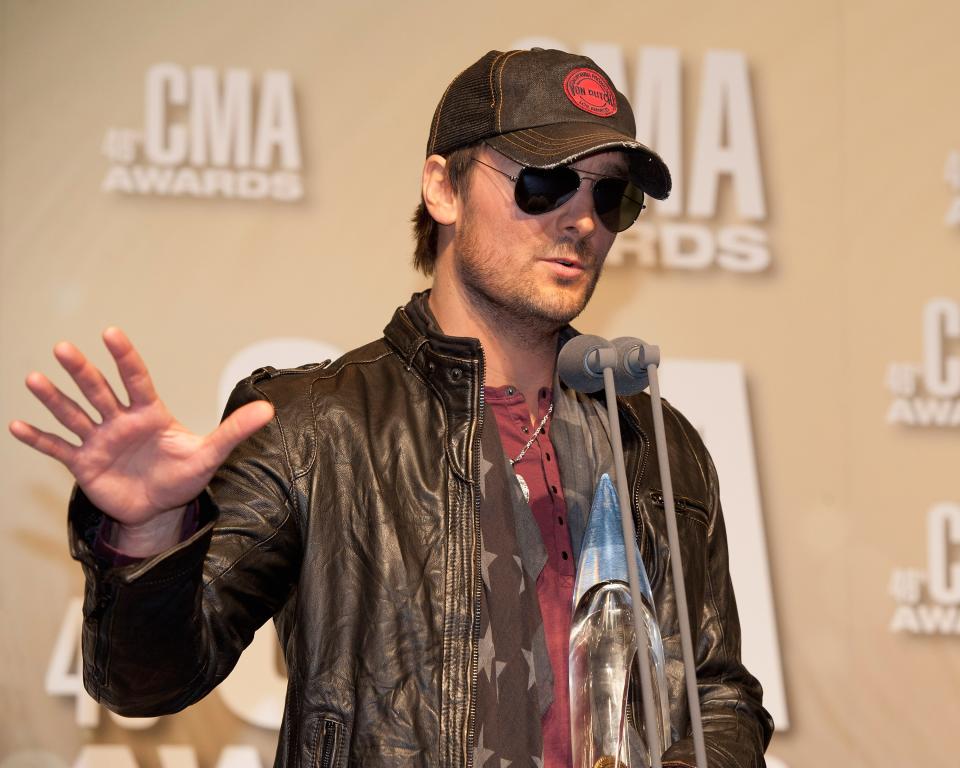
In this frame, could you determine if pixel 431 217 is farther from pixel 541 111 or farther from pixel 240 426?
pixel 240 426

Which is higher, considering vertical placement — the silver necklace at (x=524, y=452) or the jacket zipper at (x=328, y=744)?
the silver necklace at (x=524, y=452)

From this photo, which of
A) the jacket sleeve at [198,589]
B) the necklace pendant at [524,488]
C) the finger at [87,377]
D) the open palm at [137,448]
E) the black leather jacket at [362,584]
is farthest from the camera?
the necklace pendant at [524,488]

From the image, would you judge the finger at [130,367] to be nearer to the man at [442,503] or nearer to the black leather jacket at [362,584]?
the man at [442,503]

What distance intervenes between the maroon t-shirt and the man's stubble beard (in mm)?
128

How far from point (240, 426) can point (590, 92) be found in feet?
3.55

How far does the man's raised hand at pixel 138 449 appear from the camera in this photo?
1.45 meters

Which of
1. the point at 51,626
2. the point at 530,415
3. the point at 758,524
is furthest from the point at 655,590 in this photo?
the point at 51,626

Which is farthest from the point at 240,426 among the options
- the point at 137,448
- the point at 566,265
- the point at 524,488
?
the point at 566,265

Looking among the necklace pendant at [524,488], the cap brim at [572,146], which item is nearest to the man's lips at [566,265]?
the cap brim at [572,146]

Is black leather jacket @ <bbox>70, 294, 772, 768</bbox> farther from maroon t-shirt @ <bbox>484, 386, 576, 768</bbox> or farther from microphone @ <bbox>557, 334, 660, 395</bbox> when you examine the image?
microphone @ <bbox>557, 334, 660, 395</bbox>

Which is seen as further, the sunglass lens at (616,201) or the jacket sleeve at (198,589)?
the sunglass lens at (616,201)

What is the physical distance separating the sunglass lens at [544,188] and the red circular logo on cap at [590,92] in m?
0.15

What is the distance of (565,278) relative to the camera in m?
2.17

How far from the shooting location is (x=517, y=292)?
217cm
